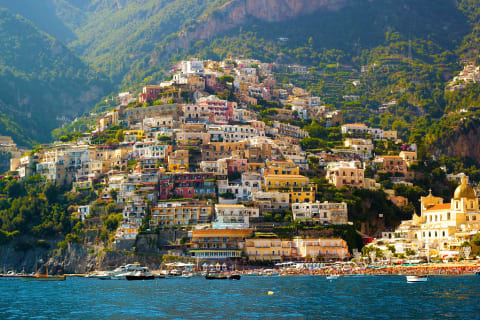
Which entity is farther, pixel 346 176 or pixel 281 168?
pixel 281 168

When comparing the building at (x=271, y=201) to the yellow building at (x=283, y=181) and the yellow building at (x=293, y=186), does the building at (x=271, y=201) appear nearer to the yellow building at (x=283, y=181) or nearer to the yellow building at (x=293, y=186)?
the yellow building at (x=293, y=186)

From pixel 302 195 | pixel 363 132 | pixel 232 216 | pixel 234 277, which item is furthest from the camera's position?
pixel 363 132

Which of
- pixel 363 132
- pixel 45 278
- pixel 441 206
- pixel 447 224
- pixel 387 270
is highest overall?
pixel 363 132

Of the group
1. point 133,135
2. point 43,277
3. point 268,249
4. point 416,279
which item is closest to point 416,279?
point 416,279

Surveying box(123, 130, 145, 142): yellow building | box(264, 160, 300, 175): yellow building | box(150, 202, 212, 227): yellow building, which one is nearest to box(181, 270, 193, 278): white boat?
box(150, 202, 212, 227): yellow building

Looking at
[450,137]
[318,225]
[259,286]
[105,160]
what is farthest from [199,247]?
[450,137]

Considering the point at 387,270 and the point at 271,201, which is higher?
the point at 271,201

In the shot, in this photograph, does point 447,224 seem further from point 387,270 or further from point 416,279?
point 416,279

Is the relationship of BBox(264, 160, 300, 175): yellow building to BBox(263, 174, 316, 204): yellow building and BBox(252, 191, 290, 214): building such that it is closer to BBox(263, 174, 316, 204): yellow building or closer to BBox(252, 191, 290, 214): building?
BBox(263, 174, 316, 204): yellow building
